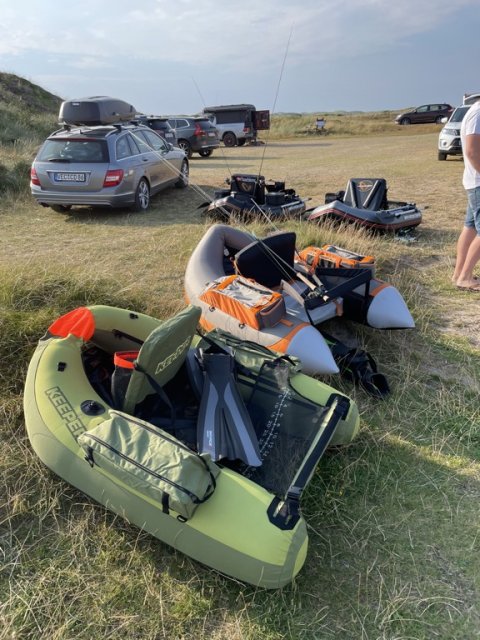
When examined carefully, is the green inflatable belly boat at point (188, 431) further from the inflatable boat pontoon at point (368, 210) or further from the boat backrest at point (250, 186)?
the boat backrest at point (250, 186)

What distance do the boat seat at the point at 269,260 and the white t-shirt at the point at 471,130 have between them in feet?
6.21

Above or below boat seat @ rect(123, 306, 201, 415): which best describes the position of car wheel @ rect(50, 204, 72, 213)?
below

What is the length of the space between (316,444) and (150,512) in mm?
946

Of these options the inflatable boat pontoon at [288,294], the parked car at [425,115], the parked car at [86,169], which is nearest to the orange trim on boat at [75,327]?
the inflatable boat pontoon at [288,294]

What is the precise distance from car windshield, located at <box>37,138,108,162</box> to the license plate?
0.76 ft

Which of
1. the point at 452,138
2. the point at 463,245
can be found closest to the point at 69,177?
the point at 463,245

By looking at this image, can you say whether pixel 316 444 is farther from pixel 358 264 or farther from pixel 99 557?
pixel 358 264

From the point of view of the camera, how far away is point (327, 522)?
2.69m

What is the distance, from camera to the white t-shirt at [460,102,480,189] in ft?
14.9

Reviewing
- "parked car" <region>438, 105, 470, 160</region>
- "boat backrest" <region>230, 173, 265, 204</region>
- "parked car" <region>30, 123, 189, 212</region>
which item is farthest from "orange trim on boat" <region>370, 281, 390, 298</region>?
"parked car" <region>438, 105, 470, 160</region>

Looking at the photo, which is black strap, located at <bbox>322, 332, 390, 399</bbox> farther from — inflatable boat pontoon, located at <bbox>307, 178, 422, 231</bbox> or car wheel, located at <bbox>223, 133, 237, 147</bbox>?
car wheel, located at <bbox>223, 133, 237, 147</bbox>

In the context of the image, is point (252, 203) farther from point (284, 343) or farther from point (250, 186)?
point (284, 343)

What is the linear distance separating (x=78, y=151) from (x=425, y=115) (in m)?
32.4

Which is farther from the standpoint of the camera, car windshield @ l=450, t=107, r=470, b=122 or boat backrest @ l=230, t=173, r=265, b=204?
car windshield @ l=450, t=107, r=470, b=122
